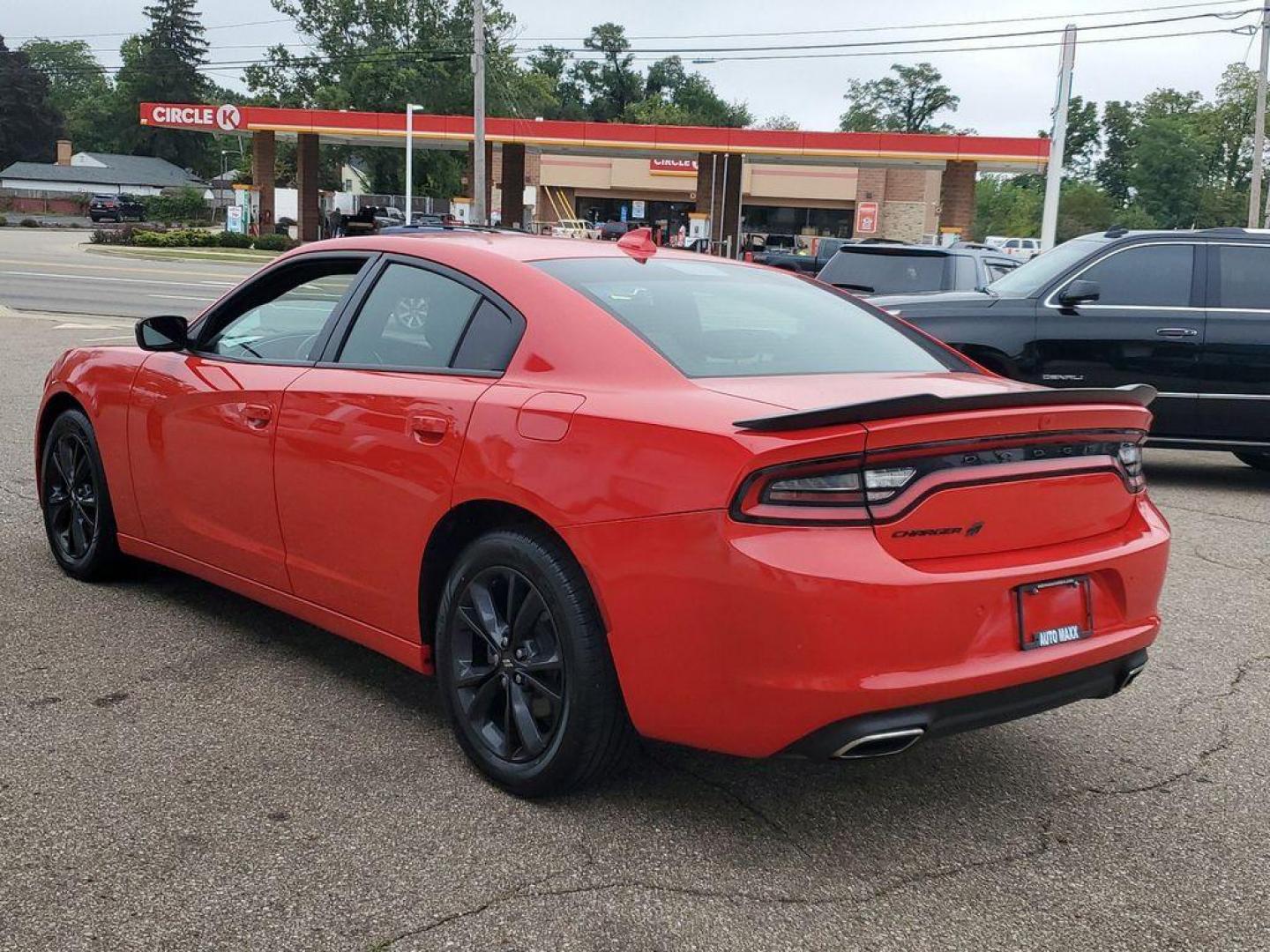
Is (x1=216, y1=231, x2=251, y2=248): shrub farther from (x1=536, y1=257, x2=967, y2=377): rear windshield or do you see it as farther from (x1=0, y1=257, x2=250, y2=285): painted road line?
(x1=536, y1=257, x2=967, y2=377): rear windshield

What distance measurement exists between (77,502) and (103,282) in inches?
952

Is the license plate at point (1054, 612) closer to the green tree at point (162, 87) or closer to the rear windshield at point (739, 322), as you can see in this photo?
the rear windshield at point (739, 322)

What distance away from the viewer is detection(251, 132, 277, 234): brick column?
166 feet

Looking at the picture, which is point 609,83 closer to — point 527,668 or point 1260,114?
point 1260,114

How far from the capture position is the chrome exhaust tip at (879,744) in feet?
9.59

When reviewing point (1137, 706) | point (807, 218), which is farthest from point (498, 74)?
point (1137, 706)

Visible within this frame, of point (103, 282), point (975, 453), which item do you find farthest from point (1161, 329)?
point (103, 282)

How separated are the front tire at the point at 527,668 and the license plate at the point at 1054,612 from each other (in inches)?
41.6

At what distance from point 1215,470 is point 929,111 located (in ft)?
399

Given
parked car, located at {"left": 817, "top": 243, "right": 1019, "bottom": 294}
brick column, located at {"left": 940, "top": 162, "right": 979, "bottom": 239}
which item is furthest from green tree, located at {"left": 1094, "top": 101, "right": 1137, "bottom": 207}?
parked car, located at {"left": 817, "top": 243, "right": 1019, "bottom": 294}

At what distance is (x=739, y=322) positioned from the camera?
3.92 metres

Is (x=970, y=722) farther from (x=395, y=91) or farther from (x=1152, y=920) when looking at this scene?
(x=395, y=91)

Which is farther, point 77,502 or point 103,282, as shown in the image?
point 103,282

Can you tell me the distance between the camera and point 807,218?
6762cm
